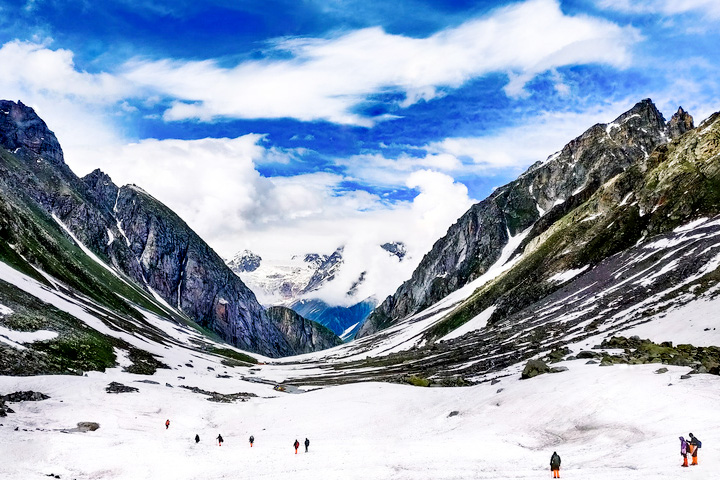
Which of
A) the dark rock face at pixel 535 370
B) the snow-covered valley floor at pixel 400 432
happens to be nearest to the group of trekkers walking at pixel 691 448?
the snow-covered valley floor at pixel 400 432

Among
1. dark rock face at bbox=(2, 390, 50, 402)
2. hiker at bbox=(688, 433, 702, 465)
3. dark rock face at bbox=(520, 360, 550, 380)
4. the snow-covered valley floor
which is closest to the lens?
hiker at bbox=(688, 433, 702, 465)

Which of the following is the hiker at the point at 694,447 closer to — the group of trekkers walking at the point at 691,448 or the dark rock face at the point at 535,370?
the group of trekkers walking at the point at 691,448

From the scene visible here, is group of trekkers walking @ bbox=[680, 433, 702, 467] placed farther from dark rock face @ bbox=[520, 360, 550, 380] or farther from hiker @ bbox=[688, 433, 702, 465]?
dark rock face @ bbox=[520, 360, 550, 380]

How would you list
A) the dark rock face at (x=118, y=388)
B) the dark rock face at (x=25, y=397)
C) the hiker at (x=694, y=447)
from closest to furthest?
1. the hiker at (x=694, y=447)
2. the dark rock face at (x=25, y=397)
3. the dark rock face at (x=118, y=388)

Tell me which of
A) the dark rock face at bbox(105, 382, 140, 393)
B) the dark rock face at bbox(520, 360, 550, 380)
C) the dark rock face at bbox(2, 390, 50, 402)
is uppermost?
the dark rock face at bbox(520, 360, 550, 380)

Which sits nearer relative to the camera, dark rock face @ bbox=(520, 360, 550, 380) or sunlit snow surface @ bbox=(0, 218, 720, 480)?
sunlit snow surface @ bbox=(0, 218, 720, 480)

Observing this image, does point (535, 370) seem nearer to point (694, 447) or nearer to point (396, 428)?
point (396, 428)

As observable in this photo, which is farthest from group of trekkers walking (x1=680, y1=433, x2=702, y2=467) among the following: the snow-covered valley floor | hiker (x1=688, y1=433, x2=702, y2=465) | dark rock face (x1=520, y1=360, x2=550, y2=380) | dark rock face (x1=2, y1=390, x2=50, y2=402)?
dark rock face (x1=2, y1=390, x2=50, y2=402)

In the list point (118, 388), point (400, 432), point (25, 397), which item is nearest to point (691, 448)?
point (400, 432)
